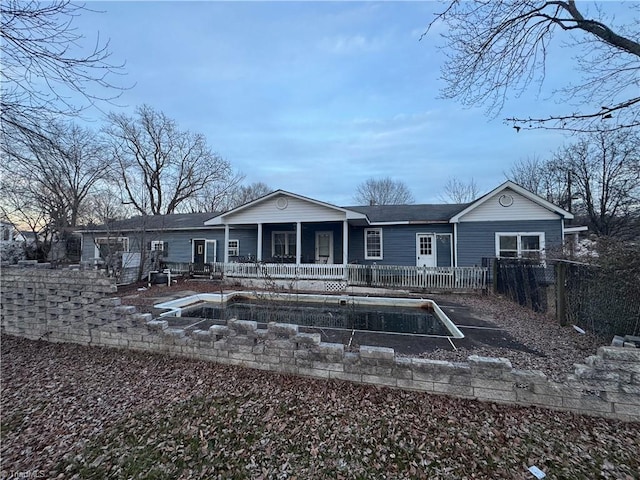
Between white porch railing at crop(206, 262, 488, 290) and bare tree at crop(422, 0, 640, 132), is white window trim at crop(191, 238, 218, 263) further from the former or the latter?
bare tree at crop(422, 0, 640, 132)

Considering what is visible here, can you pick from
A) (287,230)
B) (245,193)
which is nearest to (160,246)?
(287,230)

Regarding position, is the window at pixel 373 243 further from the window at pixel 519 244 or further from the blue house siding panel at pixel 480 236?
the window at pixel 519 244

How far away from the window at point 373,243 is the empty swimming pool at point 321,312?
506 cm

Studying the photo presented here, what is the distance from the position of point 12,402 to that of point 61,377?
0.54m

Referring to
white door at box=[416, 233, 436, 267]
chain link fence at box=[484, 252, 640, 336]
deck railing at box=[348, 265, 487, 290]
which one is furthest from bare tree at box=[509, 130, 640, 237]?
chain link fence at box=[484, 252, 640, 336]

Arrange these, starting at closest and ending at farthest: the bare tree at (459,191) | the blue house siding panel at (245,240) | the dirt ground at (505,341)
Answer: the dirt ground at (505,341) < the blue house siding panel at (245,240) < the bare tree at (459,191)

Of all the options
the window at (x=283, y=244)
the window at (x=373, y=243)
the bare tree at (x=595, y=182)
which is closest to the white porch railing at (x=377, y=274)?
the window at (x=373, y=243)

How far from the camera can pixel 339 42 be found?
8.38 meters

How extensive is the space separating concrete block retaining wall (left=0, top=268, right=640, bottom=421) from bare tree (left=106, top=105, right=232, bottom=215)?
75.8 feet

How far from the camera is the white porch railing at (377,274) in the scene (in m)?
10.8

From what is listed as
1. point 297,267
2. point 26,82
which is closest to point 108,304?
point 26,82

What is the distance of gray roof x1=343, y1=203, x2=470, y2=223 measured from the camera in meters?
13.2

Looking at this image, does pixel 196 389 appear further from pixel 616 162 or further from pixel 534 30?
pixel 616 162

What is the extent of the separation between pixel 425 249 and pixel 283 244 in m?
7.83
